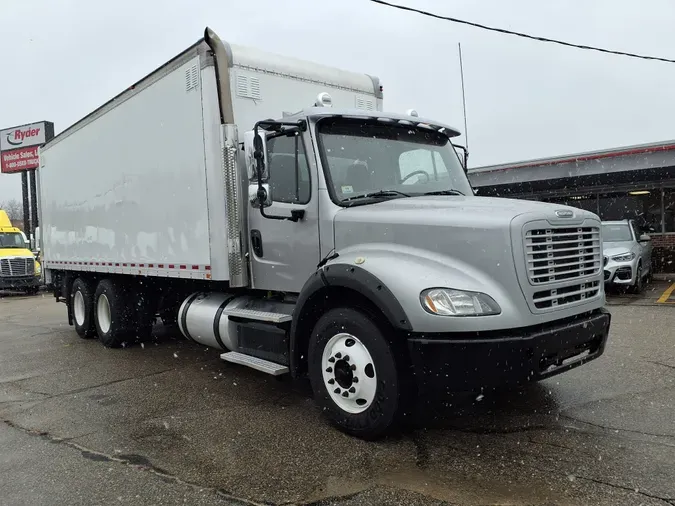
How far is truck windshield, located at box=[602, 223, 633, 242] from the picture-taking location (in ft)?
Answer: 41.9

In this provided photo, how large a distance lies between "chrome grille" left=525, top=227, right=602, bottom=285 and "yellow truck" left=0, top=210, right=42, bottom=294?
21.5m

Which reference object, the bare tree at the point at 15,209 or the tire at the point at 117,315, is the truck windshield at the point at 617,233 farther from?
the bare tree at the point at 15,209

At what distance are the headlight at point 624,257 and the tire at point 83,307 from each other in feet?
33.7

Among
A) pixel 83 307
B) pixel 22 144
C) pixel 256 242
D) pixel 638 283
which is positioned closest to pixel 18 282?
pixel 83 307

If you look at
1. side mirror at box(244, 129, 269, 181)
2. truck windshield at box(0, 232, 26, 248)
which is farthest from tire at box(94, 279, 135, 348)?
truck windshield at box(0, 232, 26, 248)

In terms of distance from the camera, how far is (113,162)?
7.53 metres

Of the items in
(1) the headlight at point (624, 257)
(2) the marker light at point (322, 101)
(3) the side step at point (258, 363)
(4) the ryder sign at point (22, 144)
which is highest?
(4) the ryder sign at point (22, 144)

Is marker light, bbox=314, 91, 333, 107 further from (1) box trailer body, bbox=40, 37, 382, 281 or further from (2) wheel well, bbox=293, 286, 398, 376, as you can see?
(2) wheel well, bbox=293, 286, 398, 376

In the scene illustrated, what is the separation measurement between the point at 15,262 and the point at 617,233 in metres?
20.0

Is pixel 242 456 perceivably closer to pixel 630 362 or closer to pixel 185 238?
pixel 185 238

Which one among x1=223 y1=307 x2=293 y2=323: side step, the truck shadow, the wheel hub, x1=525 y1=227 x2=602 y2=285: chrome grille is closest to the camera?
x1=525 y1=227 x2=602 y2=285: chrome grille

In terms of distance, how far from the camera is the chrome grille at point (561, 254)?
3.84 m

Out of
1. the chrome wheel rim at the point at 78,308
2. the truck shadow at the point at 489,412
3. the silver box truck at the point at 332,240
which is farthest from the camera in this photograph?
the chrome wheel rim at the point at 78,308

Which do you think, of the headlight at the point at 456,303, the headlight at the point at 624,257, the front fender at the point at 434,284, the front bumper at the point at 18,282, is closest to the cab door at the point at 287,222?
the front fender at the point at 434,284
